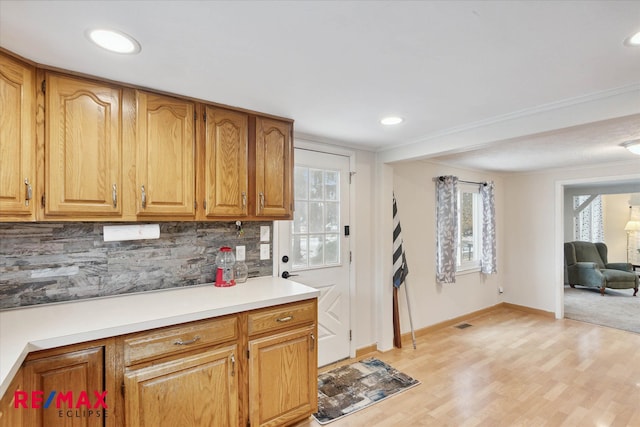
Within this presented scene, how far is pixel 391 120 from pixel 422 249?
82.9 inches

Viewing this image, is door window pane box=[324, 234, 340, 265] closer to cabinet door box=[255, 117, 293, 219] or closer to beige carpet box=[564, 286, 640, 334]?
cabinet door box=[255, 117, 293, 219]

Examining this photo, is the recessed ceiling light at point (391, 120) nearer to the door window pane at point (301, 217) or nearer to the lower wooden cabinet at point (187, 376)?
the door window pane at point (301, 217)

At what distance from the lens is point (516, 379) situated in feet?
9.24

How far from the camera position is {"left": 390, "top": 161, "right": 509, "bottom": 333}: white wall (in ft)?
12.3

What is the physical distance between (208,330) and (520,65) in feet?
7.01

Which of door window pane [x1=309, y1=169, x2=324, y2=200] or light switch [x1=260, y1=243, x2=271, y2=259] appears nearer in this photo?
light switch [x1=260, y1=243, x2=271, y2=259]

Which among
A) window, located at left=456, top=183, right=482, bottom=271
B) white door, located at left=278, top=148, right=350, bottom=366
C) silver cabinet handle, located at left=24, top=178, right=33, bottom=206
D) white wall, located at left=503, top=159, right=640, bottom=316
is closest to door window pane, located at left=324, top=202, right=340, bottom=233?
white door, located at left=278, top=148, right=350, bottom=366

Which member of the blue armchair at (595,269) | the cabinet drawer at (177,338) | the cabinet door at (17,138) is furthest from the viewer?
the blue armchair at (595,269)

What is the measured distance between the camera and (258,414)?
1.94m

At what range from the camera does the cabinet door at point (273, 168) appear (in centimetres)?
229

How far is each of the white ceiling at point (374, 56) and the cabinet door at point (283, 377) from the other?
158 cm

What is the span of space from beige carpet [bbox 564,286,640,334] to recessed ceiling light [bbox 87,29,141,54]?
19.6 ft

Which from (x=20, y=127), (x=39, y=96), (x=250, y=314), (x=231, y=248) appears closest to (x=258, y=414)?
(x=250, y=314)

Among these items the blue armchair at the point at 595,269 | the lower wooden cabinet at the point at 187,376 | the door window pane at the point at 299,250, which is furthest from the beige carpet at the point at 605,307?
the lower wooden cabinet at the point at 187,376
